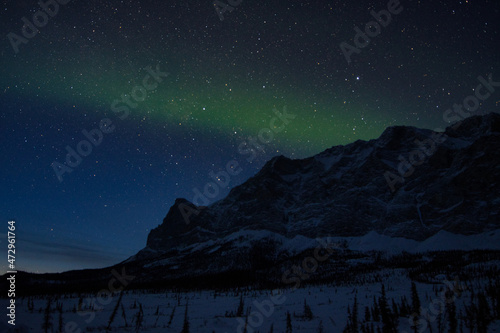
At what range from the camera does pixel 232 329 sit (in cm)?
1983

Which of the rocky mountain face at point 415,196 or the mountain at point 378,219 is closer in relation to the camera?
the mountain at point 378,219

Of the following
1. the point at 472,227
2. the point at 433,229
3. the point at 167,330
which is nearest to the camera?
the point at 167,330

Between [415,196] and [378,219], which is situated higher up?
[415,196]

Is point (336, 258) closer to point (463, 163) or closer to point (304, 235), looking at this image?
point (304, 235)

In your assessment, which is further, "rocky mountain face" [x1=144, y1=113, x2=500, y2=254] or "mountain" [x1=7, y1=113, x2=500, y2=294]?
"rocky mountain face" [x1=144, y1=113, x2=500, y2=254]

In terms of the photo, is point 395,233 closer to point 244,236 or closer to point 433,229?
point 433,229

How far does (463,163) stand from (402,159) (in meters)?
40.4

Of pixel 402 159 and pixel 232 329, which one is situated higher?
pixel 402 159

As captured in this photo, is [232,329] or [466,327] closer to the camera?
[466,327]

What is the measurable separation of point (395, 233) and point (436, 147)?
67532 millimetres

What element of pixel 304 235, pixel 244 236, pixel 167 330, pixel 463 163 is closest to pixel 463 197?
pixel 463 163

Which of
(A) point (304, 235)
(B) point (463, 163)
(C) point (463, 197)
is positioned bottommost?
(A) point (304, 235)

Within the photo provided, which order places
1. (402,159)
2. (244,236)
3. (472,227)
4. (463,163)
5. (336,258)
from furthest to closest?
(402,159)
(244,236)
(463,163)
(472,227)
(336,258)

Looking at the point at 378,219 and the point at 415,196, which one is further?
the point at 415,196
